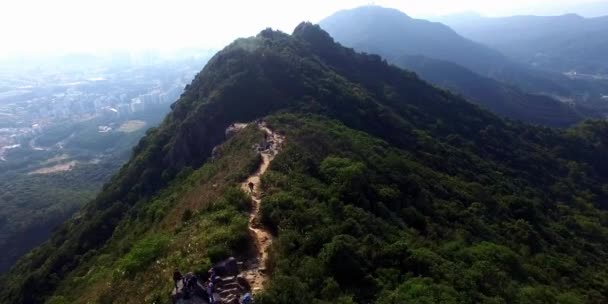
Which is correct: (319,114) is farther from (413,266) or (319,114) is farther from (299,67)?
(413,266)

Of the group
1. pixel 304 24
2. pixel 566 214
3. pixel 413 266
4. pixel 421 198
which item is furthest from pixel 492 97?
pixel 413 266

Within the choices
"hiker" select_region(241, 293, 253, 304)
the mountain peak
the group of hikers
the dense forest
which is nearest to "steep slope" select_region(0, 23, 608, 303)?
"hiker" select_region(241, 293, 253, 304)

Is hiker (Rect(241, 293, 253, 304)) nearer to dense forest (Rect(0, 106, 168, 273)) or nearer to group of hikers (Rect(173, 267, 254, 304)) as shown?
group of hikers (Rect(173, 267, 254, 304))

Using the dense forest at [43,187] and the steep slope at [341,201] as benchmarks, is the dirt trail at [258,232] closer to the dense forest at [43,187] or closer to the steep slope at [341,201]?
the steep slope at [341,201]

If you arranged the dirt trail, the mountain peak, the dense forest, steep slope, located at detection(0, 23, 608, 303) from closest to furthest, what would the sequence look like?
the dirt trail → steep slope, located at detection(0, 23, 608, 303) → the mountain peak → the dense forest

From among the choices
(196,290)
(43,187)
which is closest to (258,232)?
(196,290)

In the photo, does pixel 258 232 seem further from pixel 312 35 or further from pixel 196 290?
pixel 312 35

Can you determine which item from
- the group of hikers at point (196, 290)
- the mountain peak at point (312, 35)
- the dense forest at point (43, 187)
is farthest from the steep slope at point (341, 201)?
the dense forest at point (43, 187)
